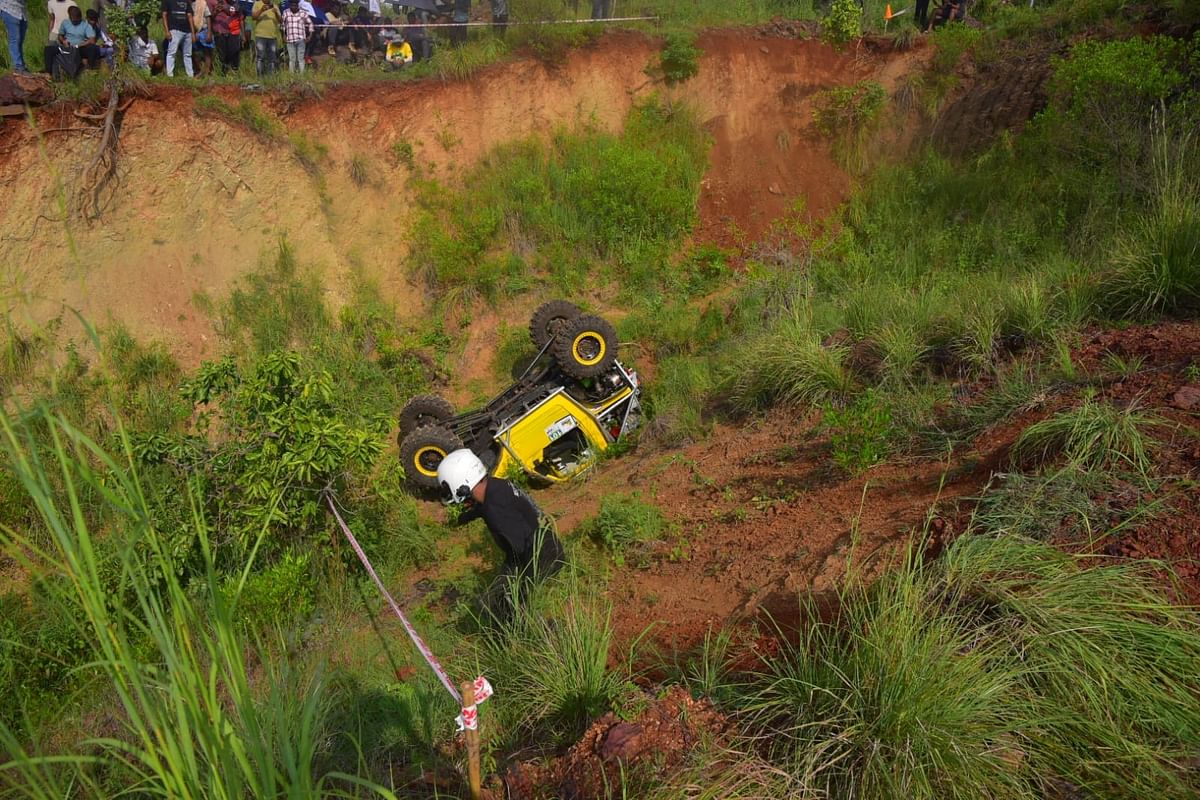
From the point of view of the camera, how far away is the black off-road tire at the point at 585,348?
34.0ft

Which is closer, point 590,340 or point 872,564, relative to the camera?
point 872,564

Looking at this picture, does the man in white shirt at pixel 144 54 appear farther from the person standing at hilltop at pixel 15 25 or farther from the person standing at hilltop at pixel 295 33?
the person standing at hilltop at pixel 295 33

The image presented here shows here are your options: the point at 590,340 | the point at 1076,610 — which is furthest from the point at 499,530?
the point at 590,340

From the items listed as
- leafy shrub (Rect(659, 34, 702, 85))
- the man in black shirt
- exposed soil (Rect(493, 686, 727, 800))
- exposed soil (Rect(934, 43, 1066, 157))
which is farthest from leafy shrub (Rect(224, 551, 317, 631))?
exposed soil (Rect(934, 43, 1066, 157))

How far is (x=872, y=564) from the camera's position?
496 cm

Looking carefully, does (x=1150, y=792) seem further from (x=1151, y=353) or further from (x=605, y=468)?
(x=605, y=468)

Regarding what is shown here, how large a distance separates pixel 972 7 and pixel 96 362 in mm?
17300

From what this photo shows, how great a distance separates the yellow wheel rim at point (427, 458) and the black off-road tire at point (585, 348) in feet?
6.04

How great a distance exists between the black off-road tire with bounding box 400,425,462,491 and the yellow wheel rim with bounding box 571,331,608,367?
183 centimetres

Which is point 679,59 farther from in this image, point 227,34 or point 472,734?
point 472,734

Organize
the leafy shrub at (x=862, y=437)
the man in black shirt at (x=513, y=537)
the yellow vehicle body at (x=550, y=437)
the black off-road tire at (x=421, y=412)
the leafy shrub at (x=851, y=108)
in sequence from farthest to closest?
the leafy shrub at (x=851, y=108) < the black off-road tire at (x=421, y=412) < the yellow vehicle body at (x=550, y=437) < the leafy shrub at (x=862, y=437) < the man in black shirt at (x=513, y=537)

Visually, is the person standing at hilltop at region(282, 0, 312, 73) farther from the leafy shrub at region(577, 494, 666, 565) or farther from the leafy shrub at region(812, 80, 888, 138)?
the leafy shrub at region(577, 494, 666, 565)

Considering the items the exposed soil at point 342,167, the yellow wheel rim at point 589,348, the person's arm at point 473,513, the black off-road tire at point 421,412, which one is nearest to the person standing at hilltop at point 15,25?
the exposed soil at point 342,167

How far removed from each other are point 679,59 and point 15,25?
1112 cm
